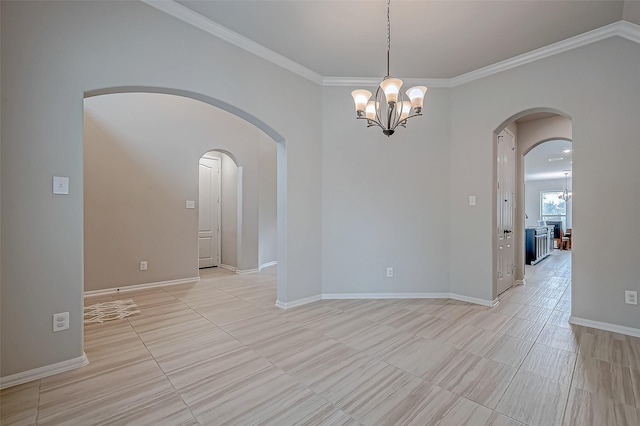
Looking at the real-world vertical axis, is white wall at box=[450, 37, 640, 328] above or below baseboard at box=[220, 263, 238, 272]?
above

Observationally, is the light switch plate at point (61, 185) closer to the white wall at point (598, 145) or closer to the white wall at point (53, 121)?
the white wall at point (53, 121)

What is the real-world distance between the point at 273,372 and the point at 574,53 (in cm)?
436

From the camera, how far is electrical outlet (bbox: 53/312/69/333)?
82.6 inches

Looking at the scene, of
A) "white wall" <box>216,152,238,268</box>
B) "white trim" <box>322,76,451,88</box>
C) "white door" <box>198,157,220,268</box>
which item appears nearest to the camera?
"white trim" <box>322,76,451,88</box>

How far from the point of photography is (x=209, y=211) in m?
6.54

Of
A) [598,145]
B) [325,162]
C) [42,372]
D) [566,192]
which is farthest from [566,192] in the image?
[42,372]

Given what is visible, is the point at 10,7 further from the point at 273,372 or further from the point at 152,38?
the point at 273,372

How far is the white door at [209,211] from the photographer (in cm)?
645

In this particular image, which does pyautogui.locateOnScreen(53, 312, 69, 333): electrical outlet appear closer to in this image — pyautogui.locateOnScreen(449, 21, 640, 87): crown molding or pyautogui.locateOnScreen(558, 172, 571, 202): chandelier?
pyautogui.locateOnScreen(449, 21, 640, 87): crown molding

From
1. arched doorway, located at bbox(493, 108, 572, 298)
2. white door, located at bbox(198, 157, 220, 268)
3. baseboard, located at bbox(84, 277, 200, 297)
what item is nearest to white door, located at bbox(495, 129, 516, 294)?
arched doorway, located at bbox(493, 108, 572, 298)

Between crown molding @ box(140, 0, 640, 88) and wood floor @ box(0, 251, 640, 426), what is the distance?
2.99 m

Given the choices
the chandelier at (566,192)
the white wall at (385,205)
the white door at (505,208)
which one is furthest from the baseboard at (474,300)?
the chandelier at (566,192)

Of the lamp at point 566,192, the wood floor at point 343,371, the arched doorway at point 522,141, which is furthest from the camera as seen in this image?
the lamp at point 566,192

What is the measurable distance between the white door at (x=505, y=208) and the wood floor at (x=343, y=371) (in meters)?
0.92
